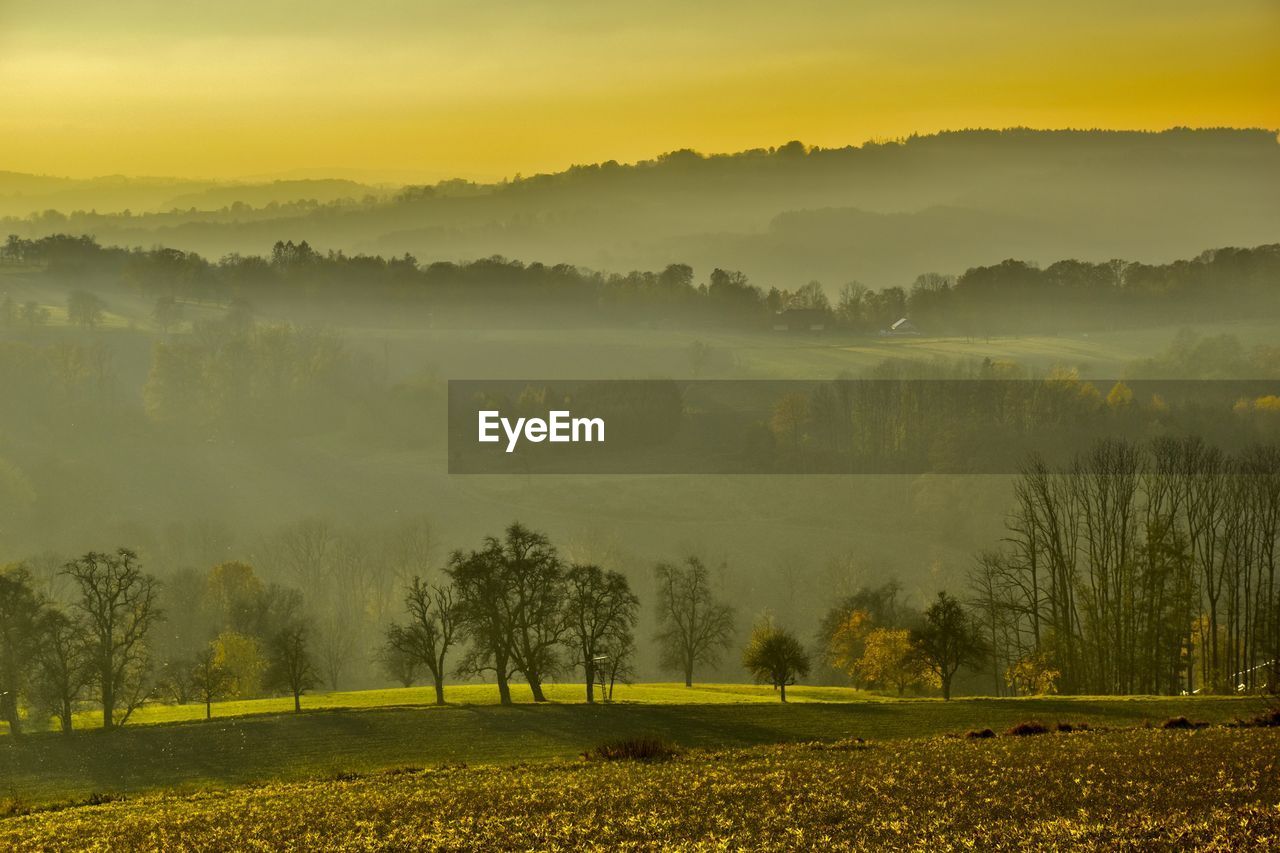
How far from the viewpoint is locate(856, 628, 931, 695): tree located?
274 feet

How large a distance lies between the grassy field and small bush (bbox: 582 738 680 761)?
4.73 meters

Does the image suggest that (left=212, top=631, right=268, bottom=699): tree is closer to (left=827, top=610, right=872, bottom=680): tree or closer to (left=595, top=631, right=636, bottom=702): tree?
(left=595, top=631, right=636, bottom=702): tree

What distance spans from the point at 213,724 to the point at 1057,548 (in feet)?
191

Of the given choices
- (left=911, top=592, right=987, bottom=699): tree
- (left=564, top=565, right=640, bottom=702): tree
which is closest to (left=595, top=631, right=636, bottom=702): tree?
(left=564, top=565, right=640, bottom=702): tree

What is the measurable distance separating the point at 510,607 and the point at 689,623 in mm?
28493

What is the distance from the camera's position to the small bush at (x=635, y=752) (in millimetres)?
43844

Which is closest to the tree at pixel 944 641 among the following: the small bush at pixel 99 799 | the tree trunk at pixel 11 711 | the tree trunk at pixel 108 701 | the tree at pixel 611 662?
the tree at pixel 611 662

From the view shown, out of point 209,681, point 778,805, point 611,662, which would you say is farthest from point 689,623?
point 778,805

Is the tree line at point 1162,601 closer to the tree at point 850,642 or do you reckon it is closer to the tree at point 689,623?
the tree at point 850,642

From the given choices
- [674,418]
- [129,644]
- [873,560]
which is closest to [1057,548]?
[873,560]

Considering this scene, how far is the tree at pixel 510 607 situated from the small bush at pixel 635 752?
2633 cm

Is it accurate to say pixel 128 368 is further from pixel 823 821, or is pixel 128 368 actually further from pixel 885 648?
pixel 823 821

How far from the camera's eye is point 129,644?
72062 mm

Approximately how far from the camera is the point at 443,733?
58.1m
